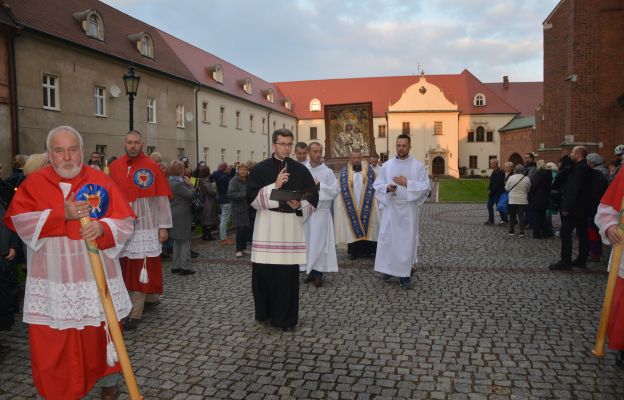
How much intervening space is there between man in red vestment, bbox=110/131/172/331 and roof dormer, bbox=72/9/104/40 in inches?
761

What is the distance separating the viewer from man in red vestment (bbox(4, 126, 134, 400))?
10.4 feet

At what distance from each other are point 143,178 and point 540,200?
9.20m

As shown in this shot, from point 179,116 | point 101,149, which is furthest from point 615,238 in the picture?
point 179,116

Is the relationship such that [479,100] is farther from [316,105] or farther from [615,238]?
[615,238]

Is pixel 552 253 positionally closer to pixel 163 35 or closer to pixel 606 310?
pixel 606 310

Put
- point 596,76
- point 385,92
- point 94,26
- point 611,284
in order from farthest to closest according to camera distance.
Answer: point 385,92 → point 94,26 → point 596,76 → point 611,284

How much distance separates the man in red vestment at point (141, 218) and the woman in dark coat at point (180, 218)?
2.09 m

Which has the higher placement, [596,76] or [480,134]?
[480,134]

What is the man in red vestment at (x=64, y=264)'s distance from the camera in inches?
125

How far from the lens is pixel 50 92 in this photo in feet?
64.1

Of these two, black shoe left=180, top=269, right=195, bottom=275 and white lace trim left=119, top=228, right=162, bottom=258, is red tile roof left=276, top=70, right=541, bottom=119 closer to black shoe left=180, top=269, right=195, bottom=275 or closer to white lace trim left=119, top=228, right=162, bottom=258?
black shoe left=180, top=269, right=195, bottom=275

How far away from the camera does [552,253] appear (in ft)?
31.4

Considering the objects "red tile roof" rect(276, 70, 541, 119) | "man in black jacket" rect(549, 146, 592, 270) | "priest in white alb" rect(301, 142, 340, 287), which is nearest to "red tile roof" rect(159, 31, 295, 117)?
"red tile roof" rect(276, 70, 541, 119)

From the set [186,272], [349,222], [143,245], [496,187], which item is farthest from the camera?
[496,187]
